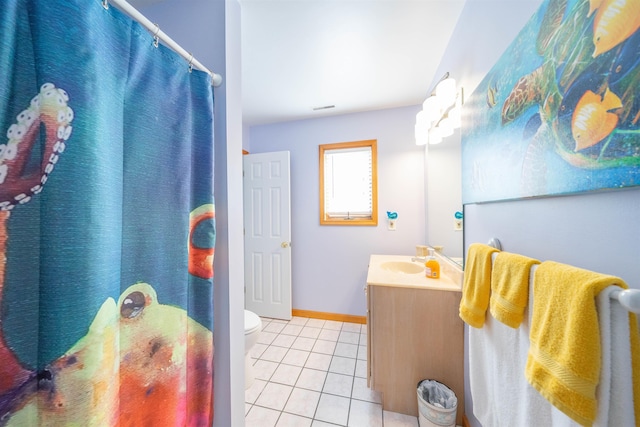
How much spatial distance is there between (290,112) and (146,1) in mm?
1395

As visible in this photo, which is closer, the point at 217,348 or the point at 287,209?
the point at 217,348

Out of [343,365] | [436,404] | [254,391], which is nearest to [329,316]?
[343,365]

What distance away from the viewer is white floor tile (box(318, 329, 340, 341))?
2109mm

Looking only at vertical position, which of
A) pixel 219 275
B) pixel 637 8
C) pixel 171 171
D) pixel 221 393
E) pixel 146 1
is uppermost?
pixel 146 1

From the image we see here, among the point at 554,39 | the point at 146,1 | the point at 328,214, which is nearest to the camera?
the point at 554,39

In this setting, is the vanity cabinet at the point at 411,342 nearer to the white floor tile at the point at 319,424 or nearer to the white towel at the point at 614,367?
the white floor tile at the point at 319,424

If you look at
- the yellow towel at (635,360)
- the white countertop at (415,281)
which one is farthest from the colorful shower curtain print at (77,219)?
the white countertop at (415,281)

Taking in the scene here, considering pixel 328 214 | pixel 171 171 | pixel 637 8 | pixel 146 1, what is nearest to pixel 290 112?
pixel 328 214

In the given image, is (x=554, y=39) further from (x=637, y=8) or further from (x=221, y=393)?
(x=221, y=393)

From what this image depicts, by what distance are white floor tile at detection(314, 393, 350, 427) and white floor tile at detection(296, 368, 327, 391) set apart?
0.30 feet

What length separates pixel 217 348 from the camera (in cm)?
95

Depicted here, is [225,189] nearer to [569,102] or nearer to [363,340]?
[569,102]

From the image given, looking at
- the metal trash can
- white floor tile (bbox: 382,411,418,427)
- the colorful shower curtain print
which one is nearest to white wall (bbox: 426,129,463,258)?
the metal trash can

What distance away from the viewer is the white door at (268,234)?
250 centimetres
